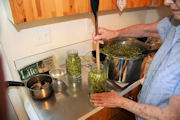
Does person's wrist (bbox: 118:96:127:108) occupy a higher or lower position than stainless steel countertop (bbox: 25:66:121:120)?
higher

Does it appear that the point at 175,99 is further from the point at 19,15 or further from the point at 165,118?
the point at 19,15

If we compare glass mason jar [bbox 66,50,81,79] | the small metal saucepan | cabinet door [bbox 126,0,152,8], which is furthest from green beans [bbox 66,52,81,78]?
cabinet door [bbox 126,0,152,8]

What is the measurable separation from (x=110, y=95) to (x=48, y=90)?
1.30 ft

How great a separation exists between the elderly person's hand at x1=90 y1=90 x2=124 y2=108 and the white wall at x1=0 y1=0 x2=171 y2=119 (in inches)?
22.1

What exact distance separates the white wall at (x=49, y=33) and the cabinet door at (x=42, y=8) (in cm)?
32

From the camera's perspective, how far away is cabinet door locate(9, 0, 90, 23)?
0.59 metres

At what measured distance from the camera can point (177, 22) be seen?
0.78 m

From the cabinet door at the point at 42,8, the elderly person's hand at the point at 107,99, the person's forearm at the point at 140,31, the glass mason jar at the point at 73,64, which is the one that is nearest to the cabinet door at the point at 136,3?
the person's forearm at the point at 140,31

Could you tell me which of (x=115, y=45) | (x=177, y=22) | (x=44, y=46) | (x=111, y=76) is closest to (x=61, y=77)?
(x=44, y=46)

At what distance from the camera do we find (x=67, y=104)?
2.67 ft

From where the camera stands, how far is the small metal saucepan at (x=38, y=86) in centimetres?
81

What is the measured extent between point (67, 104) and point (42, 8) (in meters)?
0.57

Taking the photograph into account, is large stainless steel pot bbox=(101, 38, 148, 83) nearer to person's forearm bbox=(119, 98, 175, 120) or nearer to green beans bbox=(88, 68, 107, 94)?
green beans bbox=(88, 68, 107, 94)

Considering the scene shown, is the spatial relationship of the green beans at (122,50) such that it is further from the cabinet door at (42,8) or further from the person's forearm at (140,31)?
the cabinet door at (42,8)
